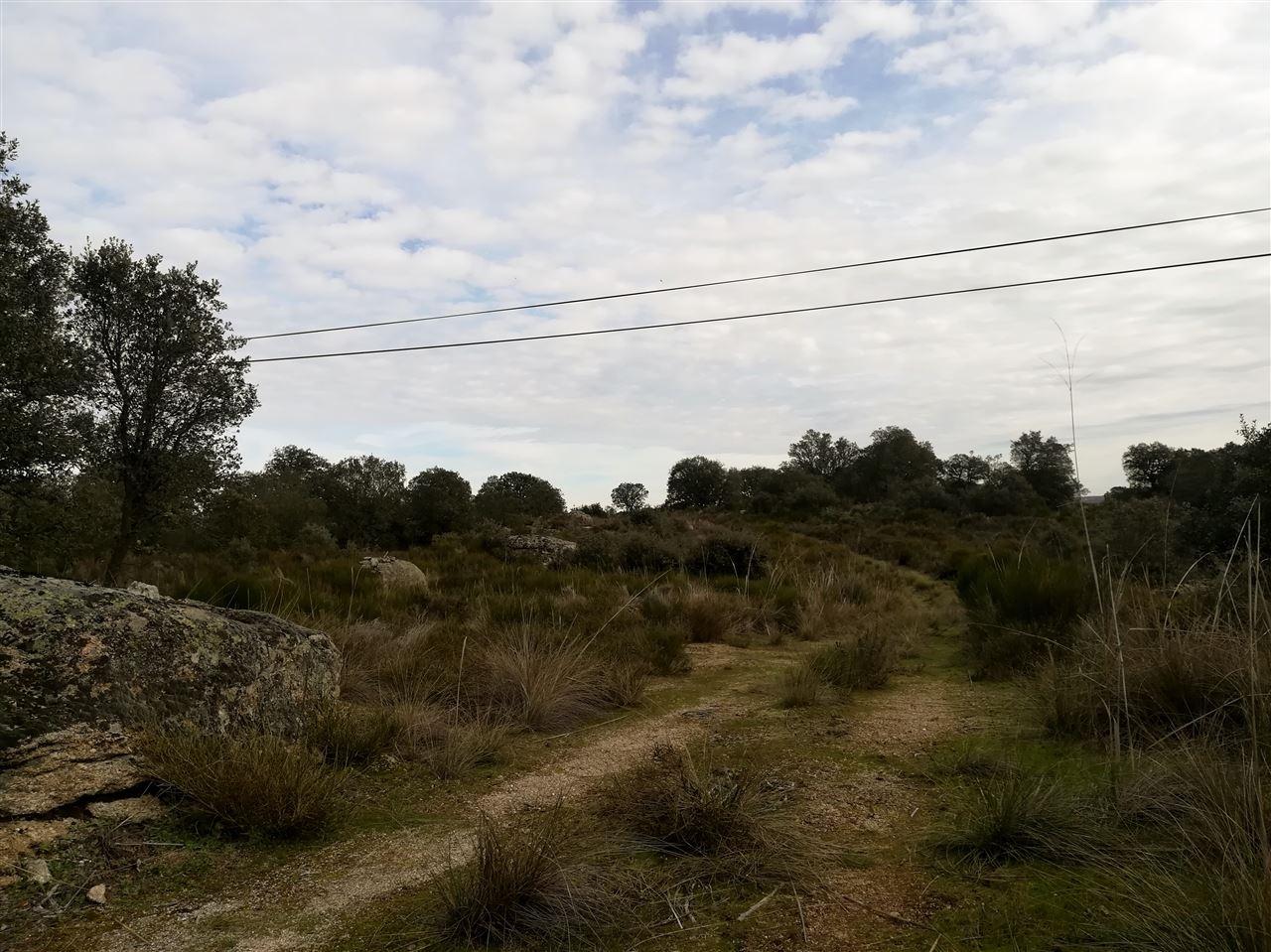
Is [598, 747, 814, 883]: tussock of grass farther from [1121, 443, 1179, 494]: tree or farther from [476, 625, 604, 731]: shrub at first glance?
[1121, 443, 1179, 494]: tree

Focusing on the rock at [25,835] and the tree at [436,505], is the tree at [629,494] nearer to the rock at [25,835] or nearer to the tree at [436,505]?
the tree at [436,505]

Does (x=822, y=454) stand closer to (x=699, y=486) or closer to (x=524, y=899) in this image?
(x=699, y=486)

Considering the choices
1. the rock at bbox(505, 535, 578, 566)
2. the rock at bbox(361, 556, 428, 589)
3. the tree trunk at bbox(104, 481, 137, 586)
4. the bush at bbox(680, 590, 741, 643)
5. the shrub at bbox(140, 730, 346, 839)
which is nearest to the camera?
the shrub at bbox(140, 730, 346, 839)

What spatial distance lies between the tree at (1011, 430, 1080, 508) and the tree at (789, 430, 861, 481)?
11.8 m

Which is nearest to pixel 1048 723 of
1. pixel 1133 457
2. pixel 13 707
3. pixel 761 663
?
pixel 761 663

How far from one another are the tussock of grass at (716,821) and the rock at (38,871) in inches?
86.4

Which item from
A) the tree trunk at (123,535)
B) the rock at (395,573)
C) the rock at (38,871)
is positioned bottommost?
the rock at (38,871)

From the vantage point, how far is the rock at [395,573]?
11.9 metres

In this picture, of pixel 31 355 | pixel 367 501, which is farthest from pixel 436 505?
pixel 31 355

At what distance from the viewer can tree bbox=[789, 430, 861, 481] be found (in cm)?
5266

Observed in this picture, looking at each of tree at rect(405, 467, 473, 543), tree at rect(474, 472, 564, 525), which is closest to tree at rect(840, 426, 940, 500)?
tree at rect(474, 472, 564, 525)

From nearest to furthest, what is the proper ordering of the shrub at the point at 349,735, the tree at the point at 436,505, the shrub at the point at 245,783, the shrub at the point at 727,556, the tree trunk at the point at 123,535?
the shrub at the point at 245,783 < the shrub at the point at 349,735 < the tree trunk at the point at 123,535 < the shrub at the point at 727,556 < the tree at the point at 436,505

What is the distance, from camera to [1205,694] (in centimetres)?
409

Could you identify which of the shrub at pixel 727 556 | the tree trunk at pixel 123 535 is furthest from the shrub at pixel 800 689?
the tree trunk at pixel 123 535
